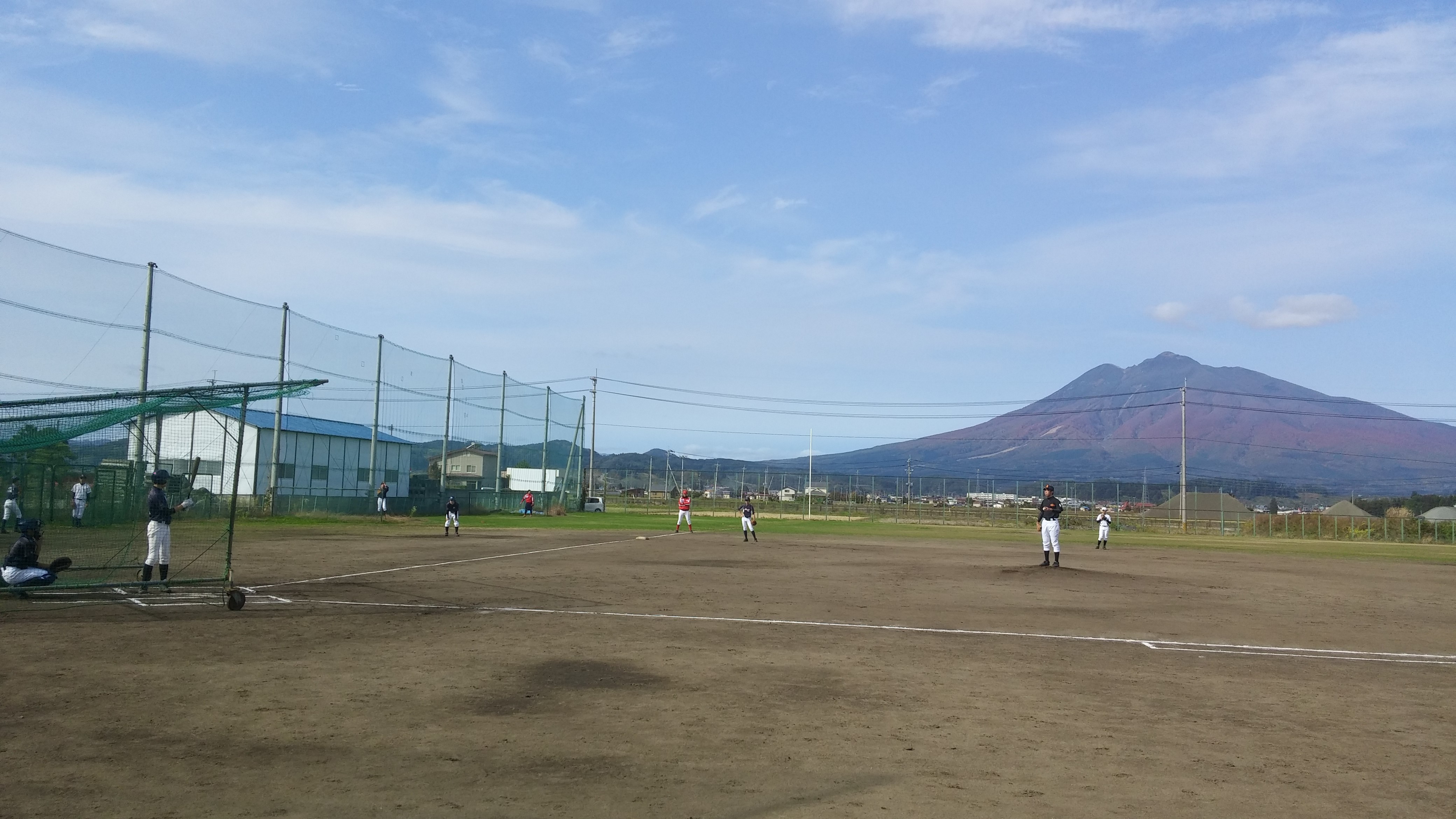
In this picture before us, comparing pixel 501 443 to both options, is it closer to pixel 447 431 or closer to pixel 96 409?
pixel 447 431

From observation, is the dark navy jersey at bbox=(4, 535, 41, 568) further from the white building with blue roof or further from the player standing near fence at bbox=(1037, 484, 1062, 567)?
the player standing near fence at bbox=(1037, 484, 1062, 567)

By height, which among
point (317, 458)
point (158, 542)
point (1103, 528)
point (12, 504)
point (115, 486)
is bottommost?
point (1103, 528)

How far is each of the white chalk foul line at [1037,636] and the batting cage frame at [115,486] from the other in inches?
93.5

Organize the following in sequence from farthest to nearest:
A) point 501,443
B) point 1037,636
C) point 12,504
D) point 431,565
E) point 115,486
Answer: point 501,443 < point 431,565 < point 115,486 < point 12,504 < point 1037,636

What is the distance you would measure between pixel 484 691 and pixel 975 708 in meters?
4.23

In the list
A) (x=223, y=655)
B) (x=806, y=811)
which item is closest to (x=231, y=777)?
(x=806, y=811)

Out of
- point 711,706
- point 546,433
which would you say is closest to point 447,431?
point 546,433

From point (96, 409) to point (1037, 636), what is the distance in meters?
14.2

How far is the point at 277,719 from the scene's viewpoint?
7668 mm

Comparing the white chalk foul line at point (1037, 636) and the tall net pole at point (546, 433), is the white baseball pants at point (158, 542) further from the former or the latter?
the tall net pole at point (546, 433)

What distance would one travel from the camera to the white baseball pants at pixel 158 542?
14633 millimetres

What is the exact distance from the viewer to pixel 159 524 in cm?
1464

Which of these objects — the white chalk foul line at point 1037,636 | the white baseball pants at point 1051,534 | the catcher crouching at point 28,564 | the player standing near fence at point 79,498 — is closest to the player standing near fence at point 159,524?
the catcher crouching at point 28,564

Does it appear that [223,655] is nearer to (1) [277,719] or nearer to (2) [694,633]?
(1) [277,719]
